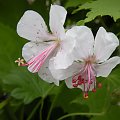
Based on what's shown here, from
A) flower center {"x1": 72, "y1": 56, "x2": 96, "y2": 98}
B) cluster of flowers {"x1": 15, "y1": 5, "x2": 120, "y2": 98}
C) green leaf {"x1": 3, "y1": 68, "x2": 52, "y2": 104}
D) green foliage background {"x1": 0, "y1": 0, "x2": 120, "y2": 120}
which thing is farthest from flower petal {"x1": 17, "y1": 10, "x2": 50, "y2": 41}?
green leaf {"x1": 3, "y1": 68, "x2": 52, "y2": 104}

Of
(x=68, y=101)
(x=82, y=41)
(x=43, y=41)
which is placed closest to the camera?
(x=82, y=41)

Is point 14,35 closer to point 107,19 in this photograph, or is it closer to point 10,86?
point 10,86

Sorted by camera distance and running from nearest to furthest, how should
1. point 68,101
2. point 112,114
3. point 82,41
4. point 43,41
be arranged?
point 82,41 < point 43,41 < point 112,114 < point 68,101

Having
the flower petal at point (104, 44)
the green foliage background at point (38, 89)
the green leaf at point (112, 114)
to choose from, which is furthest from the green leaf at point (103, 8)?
the green leaf at point (112, 114)

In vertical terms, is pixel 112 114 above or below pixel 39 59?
below

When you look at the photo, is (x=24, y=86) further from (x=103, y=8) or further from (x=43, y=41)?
(x=103, y=8)

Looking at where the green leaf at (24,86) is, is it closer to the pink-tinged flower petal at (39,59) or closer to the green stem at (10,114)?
the green stem at (10,114)

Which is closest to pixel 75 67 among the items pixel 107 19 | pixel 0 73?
pixel 107 19

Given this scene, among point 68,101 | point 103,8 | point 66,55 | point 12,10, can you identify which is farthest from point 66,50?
point 12,10
